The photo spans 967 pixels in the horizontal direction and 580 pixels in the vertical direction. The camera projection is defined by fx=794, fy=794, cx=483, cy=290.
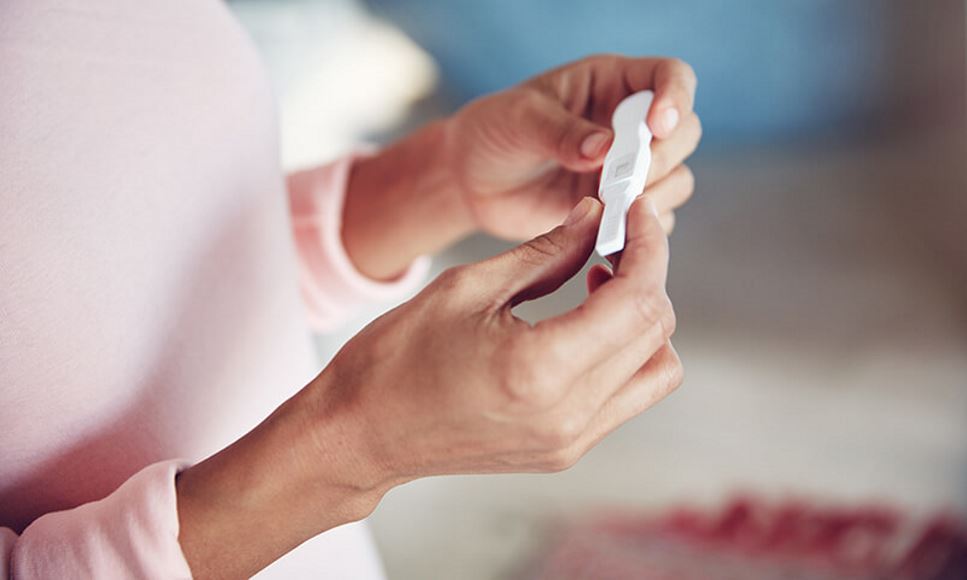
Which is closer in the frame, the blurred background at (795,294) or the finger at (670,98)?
the finger at (670,98)

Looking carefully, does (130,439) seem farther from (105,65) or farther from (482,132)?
(482,132)

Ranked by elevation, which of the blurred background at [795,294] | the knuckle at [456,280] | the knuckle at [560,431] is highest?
the knuckle at [456,280]

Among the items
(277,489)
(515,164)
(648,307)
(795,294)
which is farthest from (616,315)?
(795,294)

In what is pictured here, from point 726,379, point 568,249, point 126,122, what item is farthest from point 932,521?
point 126,122

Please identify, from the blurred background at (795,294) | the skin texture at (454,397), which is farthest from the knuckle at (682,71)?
the blurred background at (795,294)

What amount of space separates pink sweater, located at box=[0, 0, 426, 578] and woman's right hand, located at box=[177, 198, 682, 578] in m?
0.03

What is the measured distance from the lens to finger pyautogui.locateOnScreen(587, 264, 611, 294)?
330mm

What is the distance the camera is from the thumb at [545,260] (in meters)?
0.29

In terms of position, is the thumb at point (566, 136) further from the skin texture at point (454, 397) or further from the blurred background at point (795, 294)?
the blurred background at point (795, 294)

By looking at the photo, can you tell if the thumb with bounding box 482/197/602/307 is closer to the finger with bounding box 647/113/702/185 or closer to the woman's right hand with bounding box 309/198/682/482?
the woman's right hand with bounding box 309/198/682/482

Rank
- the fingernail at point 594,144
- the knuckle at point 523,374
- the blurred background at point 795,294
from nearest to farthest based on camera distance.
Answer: the knuckle at point 523,374 → the fingernail at point 594,144 → the blurred background at point 795,294

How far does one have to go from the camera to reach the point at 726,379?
91cm

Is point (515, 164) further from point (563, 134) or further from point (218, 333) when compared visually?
point (218, 333)

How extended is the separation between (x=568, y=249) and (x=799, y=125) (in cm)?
73
